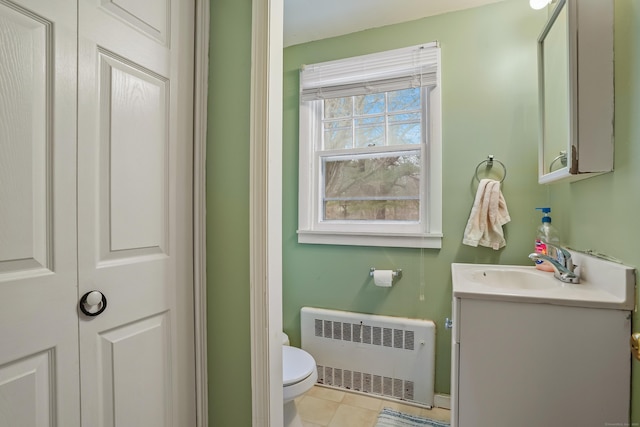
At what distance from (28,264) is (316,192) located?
1.62 meters

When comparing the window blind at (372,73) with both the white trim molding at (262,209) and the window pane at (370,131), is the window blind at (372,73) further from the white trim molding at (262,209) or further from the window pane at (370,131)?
the white trim molding at (262,209)

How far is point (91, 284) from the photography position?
0.72m

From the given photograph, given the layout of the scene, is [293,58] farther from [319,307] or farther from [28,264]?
[28,264]

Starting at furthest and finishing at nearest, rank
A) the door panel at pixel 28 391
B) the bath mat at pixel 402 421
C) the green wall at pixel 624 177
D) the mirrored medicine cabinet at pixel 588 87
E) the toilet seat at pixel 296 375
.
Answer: the bath mat at pixel 402 421, the toilet seat at pixel 296 375, the mirrored medicine cabinet at pixel 588 87, the green wall at pixel 624 177, the door panel at pixel 28 391

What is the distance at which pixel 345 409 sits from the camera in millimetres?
1743

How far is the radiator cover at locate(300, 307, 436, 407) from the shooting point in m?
1.75

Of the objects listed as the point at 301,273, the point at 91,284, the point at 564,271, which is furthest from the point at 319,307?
the point at 91,284

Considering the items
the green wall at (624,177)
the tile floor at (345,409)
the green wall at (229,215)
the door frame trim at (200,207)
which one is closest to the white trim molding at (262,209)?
the green wall at (229,215)

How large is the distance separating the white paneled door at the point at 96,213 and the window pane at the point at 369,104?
50.4 inches

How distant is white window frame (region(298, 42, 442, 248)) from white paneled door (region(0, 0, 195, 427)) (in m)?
1.15

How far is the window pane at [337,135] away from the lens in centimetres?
207

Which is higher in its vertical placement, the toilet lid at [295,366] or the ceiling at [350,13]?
the ceiling at [350,13]

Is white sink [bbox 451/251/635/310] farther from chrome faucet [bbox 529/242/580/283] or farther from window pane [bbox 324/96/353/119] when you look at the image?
window pane [bbox 324/96/353/119]

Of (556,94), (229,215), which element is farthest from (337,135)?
(229,215)
